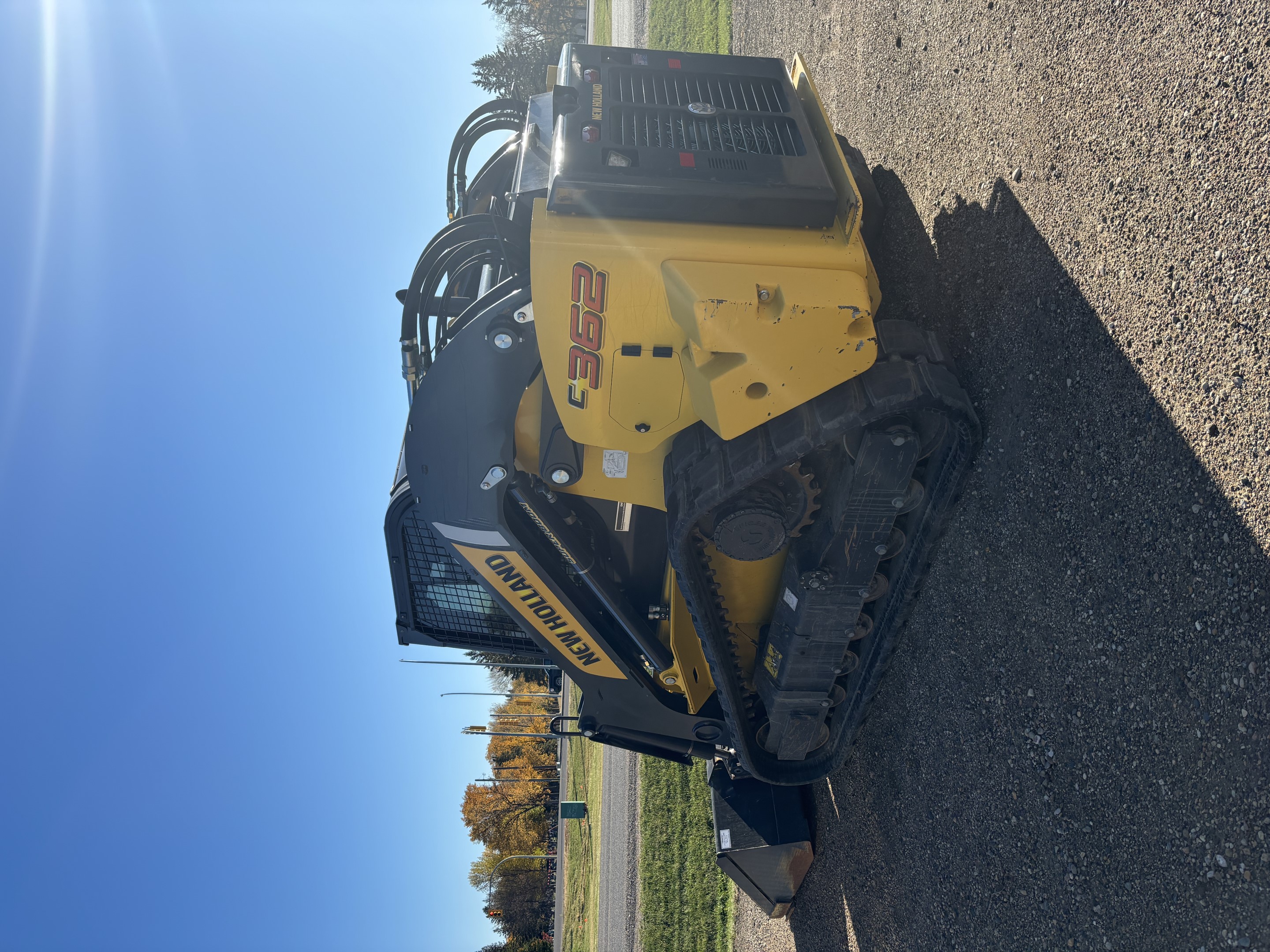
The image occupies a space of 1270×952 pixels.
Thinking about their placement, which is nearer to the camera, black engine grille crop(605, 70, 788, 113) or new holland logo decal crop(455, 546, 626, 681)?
black engine grille crop(605, 70, 788, 113)

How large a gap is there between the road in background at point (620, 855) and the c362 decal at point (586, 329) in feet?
26.0

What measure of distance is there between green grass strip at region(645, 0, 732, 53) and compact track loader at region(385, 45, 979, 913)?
5430 millimetres

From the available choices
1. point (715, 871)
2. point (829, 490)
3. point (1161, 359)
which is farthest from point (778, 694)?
point (715, 871)

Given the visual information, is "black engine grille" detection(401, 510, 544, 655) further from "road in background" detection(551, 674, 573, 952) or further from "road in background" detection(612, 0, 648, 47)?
"road in background" detection(612, 0, 648, 47)

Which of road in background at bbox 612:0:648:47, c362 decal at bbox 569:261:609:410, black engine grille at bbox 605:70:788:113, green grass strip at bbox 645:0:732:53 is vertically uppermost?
road in background at bbox 612:0:648:47

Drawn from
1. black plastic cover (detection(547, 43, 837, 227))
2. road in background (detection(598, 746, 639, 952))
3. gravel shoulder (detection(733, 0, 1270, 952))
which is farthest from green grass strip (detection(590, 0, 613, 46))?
gravel shoulder (detection(733, 0, 1270, 952))

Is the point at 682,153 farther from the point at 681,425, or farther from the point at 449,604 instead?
the point at 449,604

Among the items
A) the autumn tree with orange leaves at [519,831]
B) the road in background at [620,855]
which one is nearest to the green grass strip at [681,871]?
the road in background at [620,855]

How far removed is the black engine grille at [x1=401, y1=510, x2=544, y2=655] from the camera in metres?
4.67

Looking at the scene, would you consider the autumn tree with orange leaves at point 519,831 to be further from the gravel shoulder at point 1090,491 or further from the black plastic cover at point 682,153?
the black plastic cover at point 682,153

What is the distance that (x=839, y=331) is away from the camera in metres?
3.21

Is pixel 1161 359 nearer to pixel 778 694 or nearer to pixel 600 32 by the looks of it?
pixel 778 694

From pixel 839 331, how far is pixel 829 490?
928mm

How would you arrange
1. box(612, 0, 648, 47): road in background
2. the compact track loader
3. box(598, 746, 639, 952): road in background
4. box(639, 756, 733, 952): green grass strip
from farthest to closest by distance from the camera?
box(612, 0, 648, 47): road in background < box(598, 746, 639, 952): road in background < box(639, 756, 733, 952): green grass strip < the compact track loader
